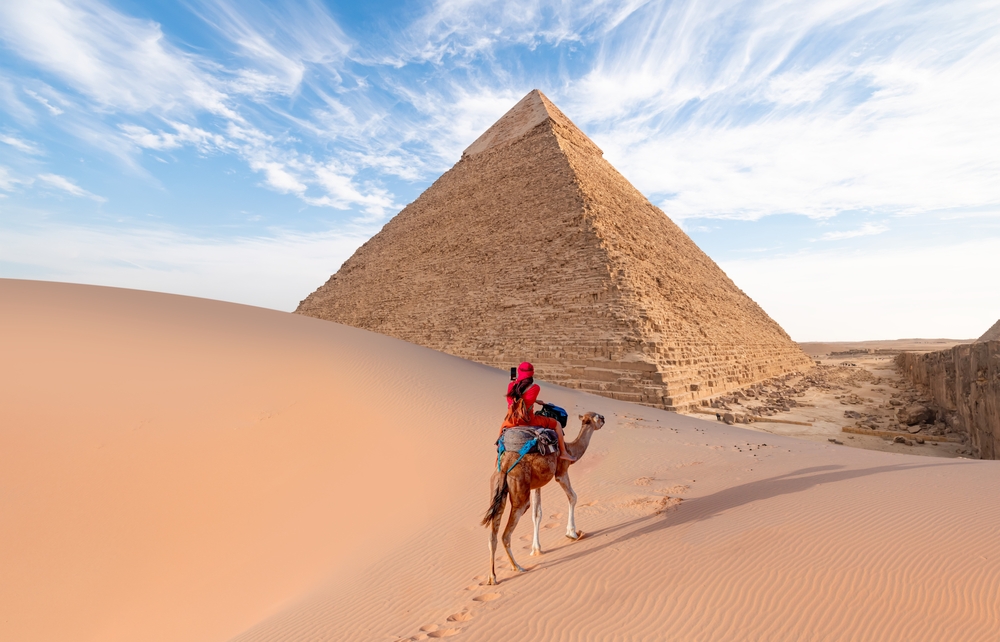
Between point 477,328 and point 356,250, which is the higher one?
point 356,250

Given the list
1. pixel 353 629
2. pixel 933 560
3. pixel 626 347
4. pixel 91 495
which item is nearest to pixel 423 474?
pixel 353 629

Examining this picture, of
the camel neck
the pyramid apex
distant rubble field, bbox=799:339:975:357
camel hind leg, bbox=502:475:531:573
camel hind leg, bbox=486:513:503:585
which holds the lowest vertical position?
camel hind leg, bbox=486:513:503:585

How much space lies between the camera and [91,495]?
403cm

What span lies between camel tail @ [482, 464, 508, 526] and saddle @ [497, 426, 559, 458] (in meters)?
0.16

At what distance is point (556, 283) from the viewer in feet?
60.2

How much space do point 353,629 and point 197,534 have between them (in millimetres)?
1978

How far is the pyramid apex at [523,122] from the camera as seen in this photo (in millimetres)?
29320

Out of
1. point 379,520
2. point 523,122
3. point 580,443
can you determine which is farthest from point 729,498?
point 523,122

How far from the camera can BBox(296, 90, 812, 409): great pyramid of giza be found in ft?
48.6

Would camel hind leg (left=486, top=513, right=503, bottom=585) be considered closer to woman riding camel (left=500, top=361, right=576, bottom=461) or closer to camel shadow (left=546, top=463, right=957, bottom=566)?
camel shadow (left=546, top=463, right=957, bottom=566)

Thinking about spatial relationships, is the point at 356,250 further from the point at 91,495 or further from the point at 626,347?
the point at 91,495

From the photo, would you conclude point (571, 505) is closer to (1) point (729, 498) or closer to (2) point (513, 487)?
(2) point (513, 487)

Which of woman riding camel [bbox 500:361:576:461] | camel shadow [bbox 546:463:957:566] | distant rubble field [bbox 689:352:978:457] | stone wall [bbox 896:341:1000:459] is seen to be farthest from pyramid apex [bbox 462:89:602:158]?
woman riding camel [bbox 500:361:576:461]

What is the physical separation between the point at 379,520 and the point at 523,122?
97.3 ft
